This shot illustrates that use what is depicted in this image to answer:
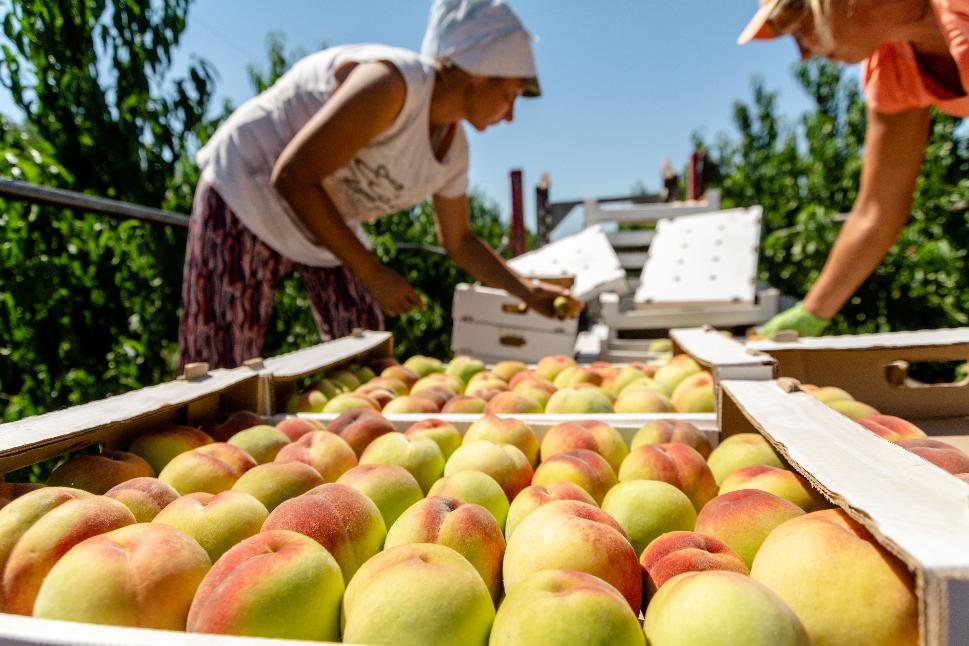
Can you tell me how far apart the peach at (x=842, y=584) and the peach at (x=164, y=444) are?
0.97 m

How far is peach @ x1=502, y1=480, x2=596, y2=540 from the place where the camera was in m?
0.92

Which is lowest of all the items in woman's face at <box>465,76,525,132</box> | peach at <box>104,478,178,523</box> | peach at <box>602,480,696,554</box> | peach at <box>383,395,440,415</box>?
peach at <box>602,480,696,554</box>

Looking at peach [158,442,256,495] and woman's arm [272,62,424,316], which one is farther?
woman's arm [272,62,424,316]

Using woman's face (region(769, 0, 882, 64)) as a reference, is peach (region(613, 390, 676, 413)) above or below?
below

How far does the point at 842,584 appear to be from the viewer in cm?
59

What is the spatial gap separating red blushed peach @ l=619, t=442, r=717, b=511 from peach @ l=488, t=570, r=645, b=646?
1.43ft

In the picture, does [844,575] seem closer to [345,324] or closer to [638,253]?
[345,324]

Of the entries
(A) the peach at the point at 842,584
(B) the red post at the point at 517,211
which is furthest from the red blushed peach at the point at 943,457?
(B) the red post at the point at 517,211

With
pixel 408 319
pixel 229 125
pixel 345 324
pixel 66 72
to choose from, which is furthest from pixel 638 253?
pixel 66 72

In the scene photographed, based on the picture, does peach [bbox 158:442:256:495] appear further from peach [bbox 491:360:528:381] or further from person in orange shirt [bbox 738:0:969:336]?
person in orange shirt [bbox 738:0:969:336]

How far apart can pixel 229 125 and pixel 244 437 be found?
132 centimetres

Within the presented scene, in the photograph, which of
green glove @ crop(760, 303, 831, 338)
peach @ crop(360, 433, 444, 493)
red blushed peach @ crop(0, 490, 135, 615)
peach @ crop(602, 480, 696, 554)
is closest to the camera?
red blushed peach @ crop(0, 490, 135, 615)

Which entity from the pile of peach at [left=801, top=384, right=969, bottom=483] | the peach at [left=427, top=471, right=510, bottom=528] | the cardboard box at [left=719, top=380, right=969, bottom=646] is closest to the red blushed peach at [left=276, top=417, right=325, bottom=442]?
the peach at [left=427, top=471, right=510, bottom=528]

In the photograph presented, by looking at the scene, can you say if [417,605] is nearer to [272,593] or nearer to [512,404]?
[272,593]
